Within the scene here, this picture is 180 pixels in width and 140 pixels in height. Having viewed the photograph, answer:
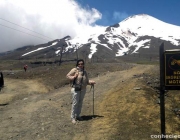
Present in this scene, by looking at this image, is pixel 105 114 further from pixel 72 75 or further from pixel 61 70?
pixel 61 70

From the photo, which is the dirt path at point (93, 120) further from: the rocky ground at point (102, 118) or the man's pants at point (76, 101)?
the man's pants at point (76, 101)

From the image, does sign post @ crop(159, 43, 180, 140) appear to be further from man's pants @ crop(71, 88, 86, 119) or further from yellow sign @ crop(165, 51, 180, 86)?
man's pants @ crop(71, 88, 86, 119)

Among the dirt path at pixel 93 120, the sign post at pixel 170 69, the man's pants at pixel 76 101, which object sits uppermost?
the sign post at pixel 170 69

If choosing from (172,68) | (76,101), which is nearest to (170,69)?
(172,68)

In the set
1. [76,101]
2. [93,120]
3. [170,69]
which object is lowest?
[93,120]

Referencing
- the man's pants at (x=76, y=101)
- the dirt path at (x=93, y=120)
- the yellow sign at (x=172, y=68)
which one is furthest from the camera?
the man's pants at (x=76, y=101)

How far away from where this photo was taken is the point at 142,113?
13.7 meters

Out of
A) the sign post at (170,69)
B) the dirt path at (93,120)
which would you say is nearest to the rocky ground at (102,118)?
the dirt path at (93,120)

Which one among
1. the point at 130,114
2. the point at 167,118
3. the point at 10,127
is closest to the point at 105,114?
the point at 130,114

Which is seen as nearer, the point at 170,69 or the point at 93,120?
the point at 170,69

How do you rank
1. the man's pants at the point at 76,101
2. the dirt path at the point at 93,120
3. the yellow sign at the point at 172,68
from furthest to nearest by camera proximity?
the man's pants at the point at 76,101
the dirt path at the point at 93,120
the yellow sign at the point at 172,68

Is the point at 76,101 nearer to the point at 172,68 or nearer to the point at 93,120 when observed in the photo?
the point at 93,120

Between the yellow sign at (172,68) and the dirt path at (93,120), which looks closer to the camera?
the yellow sign at (172,68)

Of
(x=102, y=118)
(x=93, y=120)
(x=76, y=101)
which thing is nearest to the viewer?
(x=76, y=101)
